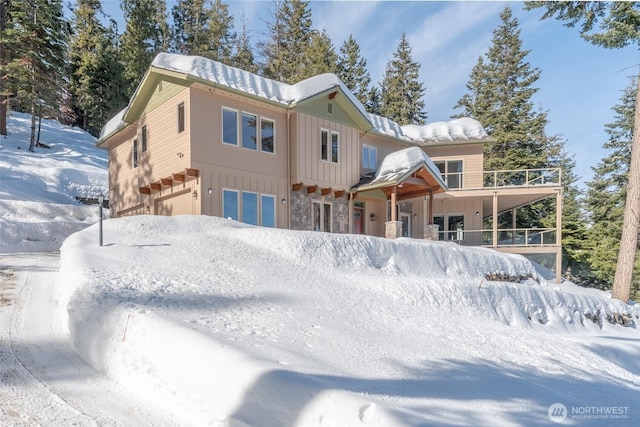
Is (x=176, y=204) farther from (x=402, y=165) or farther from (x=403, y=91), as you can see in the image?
(x=403, y=91)

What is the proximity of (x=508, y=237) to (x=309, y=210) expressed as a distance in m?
10.3

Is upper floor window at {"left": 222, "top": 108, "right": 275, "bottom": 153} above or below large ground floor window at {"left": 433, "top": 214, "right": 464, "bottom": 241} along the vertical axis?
above

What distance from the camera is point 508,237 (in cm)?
1738

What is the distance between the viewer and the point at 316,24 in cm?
3172

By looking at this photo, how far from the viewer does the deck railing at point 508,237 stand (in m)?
16.7

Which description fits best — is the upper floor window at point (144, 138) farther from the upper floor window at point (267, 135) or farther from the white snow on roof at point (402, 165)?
the white snow on roof at point (402, 165)

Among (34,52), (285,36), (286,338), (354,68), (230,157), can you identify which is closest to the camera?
(286,338)

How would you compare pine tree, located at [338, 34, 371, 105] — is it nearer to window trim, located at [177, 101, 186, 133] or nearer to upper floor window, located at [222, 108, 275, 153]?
upper floor window, located at [222, 108, 275, 153]

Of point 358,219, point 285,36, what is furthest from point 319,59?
point 358,219

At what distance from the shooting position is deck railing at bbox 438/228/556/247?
16.7 metres

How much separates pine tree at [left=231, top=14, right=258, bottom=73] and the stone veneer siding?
→ 20.5 metres

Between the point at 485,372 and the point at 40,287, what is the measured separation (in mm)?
7554

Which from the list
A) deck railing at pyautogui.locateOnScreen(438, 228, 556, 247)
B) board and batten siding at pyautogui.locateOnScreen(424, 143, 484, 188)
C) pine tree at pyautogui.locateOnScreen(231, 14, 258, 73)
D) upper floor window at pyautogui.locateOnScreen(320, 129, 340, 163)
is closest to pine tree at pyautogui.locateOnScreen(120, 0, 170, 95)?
pine tree at pyautogui.locateOnScreen(231, 14, 258, 73)

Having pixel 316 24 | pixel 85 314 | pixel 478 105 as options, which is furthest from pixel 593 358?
pixel 316 24
